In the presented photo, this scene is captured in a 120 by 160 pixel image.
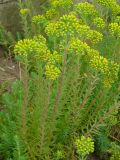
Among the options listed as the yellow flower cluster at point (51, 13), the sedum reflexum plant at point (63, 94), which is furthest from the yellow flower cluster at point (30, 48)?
the yellow flower cluster at point (51, 13)

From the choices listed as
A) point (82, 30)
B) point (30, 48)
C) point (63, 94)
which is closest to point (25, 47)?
point (30, 48)

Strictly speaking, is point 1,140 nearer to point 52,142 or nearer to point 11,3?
point 52,142

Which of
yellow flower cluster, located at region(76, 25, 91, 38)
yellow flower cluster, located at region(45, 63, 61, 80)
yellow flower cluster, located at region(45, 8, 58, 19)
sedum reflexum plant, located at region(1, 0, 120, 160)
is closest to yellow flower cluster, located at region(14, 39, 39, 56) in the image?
sedum reflexum plant, located at region(1, 0, 120, 160)

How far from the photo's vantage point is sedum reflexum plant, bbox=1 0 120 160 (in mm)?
2008

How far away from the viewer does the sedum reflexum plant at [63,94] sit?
6.59ft

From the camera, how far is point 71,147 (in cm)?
250

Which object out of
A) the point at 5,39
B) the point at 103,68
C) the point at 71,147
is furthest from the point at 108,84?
the point at 5,39

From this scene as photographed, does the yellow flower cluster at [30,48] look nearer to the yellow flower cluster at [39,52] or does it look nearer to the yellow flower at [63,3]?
the yellow flower cluster at [39,52]

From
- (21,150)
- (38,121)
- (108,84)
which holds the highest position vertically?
(108,84)

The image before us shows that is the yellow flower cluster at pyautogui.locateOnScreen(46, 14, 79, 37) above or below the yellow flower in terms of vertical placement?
above

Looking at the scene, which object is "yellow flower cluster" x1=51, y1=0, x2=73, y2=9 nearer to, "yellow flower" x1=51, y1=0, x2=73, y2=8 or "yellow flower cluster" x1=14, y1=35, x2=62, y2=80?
"yellow flower" x1=51, y1=0, x2=73, y2=8

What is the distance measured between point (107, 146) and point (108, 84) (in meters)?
0.58

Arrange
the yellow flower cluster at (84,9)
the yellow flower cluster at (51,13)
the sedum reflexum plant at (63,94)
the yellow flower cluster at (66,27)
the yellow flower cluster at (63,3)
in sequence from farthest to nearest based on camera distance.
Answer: the yellow flower cluster at (51,13) < the yellow flower cluster at (63,3) < the yellow flower cluster at (84,9) < the sedum reflexum plant at (63,94) < the yellow flower cluster at (66,27)

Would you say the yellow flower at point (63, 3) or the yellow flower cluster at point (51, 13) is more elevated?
the yellow flower at point (63, 3)
